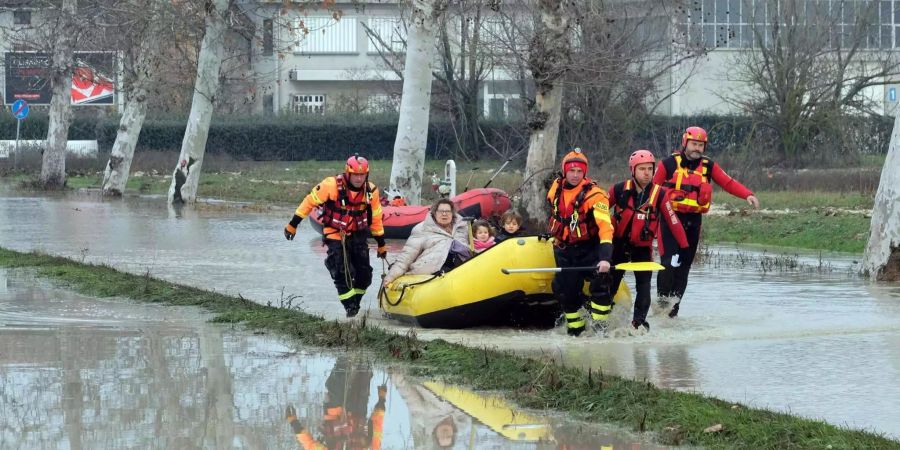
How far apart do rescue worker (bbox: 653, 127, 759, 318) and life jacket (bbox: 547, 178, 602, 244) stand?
139 cm

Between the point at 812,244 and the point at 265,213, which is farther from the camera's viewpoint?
the point at 265,213

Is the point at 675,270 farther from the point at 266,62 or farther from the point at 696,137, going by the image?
the point at 266,62

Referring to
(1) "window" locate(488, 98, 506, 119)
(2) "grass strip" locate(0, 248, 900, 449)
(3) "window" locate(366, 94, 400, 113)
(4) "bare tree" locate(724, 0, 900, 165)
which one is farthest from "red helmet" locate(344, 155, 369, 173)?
(3) "window" locate(366, 94, 400, 113)

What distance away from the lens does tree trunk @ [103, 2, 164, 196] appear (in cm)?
3466

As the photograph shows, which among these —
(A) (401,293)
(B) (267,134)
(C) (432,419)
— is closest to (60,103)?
(B) (267,134)

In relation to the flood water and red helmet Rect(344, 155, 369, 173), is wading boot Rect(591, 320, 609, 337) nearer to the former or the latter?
the flood water

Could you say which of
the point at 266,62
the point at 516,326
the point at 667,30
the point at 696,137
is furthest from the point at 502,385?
the point at 266,62

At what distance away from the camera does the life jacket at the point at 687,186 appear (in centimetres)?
1269

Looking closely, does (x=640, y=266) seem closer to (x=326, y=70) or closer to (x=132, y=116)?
(x=132, y=116)

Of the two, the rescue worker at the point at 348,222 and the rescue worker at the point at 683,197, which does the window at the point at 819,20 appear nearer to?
the rescue worker at the point at 683,197

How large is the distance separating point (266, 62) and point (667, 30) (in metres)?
29.1

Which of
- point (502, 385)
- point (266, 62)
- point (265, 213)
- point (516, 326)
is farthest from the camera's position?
point (266, 62)

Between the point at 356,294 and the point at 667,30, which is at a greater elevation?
the point at 667,30

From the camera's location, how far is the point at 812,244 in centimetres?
2159
